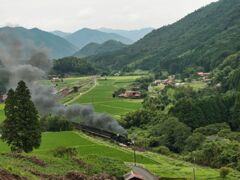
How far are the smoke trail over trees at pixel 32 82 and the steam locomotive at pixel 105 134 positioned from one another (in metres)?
1.54

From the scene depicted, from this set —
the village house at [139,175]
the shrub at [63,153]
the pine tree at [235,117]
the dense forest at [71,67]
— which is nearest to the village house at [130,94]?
the pine tree at [235,117]

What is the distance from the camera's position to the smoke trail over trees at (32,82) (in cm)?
6819

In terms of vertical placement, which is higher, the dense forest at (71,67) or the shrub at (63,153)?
the dense forest at (71,67)

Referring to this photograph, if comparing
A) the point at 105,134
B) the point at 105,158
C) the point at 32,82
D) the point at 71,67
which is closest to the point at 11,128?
the point at 105,158

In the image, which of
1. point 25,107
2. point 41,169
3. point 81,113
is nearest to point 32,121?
point 25,107

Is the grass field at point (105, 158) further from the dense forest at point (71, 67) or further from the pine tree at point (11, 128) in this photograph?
the dense forest at point (71, 67)

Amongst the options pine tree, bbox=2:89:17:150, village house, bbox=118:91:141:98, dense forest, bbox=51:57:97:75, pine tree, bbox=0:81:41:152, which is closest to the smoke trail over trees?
pine tree, bbox=0:81:41:152

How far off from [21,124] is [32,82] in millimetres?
35630

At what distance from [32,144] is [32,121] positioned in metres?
1.85

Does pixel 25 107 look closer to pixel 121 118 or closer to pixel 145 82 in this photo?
pixel 121 118

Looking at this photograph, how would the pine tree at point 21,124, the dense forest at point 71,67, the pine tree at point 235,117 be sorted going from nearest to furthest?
1. the pine tree at point 21,124
2. the pine tree at point 235,117
3. the dense forest at point 71,67

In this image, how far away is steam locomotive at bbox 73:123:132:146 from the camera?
185 feet

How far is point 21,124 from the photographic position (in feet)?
128

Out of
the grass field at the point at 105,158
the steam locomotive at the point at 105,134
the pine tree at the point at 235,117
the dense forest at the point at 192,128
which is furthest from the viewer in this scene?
the pine tree at the point at 235,117
